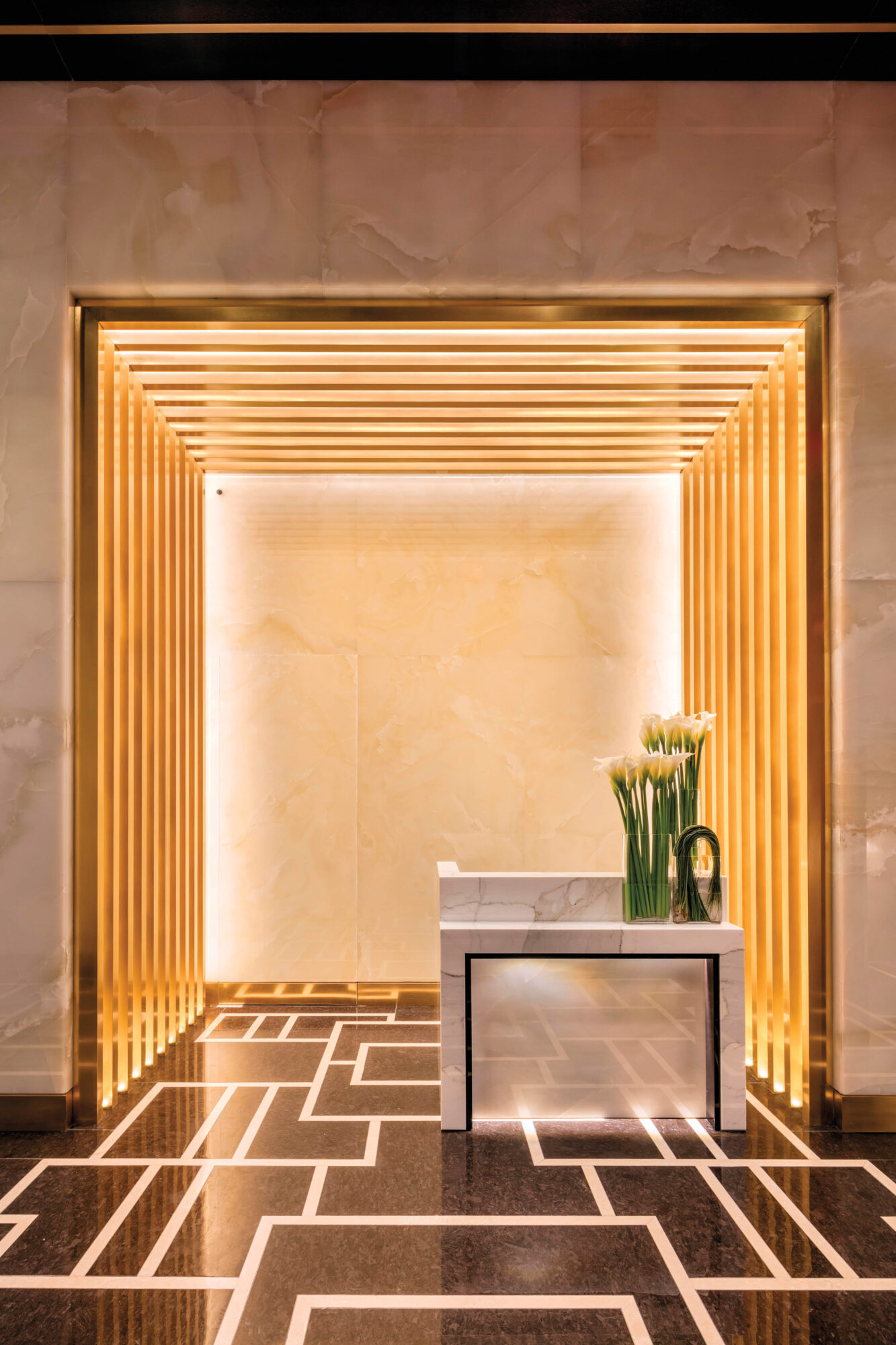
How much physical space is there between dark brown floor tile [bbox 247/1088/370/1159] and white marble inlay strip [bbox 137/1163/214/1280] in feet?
0.64

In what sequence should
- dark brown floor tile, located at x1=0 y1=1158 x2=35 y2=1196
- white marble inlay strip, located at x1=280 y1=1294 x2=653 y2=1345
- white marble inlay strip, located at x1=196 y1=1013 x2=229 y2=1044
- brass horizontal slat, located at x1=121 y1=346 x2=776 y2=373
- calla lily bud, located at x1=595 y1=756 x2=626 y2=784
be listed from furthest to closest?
white marble inlay strip, located at x1=196 y1=1013 x2=229 y2=1044 < brass horizontal slat, located at x1=121 y1=346 x2=776 y2=373 < calla lily bud, located at x1=595 y1=756 x2=626 y2=784 < dark brown floor tile, located at x1=0 y1=1158 x2=35 y2=1196 < white marble inlay strip, located at x1=280 y1=1294 x2=653 y2=1345

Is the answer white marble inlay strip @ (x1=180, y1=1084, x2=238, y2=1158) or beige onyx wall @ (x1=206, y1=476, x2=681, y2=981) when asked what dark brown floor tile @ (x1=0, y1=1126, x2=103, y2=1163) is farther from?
beige onyx wall @ (x1=206, y1=476, x2=681, y2=981)

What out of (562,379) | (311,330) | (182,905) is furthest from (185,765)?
(562,379)

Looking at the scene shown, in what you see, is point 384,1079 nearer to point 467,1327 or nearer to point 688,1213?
point 688,1213

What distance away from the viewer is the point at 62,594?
10.4 feet

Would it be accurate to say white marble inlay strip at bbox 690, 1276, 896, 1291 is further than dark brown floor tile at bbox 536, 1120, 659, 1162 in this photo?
No

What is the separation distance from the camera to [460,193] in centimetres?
319

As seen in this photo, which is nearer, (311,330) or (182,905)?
(311,330)

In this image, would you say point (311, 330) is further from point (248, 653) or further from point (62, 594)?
point (248, 653)

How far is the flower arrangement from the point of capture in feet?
10.5

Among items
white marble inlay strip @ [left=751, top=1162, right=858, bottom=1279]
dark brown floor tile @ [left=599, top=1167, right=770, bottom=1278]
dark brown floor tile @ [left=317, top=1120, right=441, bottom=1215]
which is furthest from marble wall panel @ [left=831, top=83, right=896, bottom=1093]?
dark brown floor tile @ [left=317, top=1120, right=441, bottom=1215]
